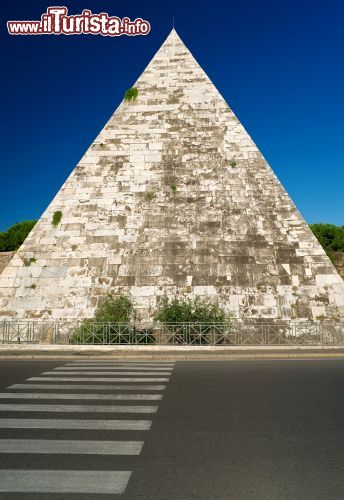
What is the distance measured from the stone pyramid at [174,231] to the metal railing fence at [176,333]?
42 centimetres

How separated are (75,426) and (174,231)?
38.6 ft

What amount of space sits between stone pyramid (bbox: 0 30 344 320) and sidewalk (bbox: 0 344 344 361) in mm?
1807

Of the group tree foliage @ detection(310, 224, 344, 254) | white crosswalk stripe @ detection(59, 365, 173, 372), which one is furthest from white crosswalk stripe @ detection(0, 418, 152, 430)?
tree foliage @ detection(310, 224, 344, 254)

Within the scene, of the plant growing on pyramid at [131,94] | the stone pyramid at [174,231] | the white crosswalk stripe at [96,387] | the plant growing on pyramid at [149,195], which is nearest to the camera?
the white crosswalk stripe at [96,387]

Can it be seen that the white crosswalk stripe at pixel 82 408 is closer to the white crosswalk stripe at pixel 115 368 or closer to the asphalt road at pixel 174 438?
the asphalt road at pixel 174 438

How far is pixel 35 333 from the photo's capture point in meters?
15.0

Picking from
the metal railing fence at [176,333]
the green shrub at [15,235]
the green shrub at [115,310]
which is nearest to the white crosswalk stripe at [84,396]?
the metal railing fence at [176,333]

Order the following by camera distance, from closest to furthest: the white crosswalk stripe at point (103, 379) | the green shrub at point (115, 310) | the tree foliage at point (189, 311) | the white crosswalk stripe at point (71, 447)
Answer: the white crosswalk stripe at point (71, 447), the white crosswalk stripe at point (103, 379), the tree foliage at point (189, 311), the green shrub at point (115, 310)

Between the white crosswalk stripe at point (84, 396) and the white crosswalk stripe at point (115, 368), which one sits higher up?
the white crosswalk stripe at point (84, 396)

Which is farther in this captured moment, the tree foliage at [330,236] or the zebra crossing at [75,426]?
the tree foliage at [330,236]

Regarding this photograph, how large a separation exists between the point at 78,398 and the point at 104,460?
8.67 feet

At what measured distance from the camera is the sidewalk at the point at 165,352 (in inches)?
468

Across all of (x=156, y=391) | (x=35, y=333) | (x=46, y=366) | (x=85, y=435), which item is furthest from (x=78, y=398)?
(x=35, y=333)

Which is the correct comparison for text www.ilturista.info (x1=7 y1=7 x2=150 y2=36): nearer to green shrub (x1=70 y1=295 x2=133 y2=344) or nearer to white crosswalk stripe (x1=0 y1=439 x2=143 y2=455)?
green shrub (x1=70 y1=295 x2=133 y2=344)
